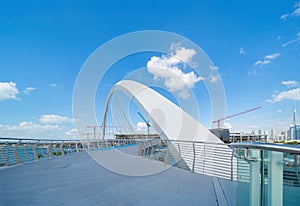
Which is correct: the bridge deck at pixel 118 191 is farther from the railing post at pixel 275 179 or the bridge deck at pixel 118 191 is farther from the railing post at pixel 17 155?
the railing post at pixel 17 155

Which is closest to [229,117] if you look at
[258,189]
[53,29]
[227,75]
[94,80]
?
[227,75]

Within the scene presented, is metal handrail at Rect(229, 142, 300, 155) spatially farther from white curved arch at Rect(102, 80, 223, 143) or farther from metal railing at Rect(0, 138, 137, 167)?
white curved arch at Rect(102, 80, 223, 143)

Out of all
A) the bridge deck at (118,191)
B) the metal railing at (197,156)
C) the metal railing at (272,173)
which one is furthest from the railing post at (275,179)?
the metal railing at (197,156)

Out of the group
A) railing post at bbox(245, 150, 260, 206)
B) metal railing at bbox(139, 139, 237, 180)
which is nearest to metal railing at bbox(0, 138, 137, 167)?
metal railing at bbox(139, 139, 237, 180)

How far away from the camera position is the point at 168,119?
11008 mm

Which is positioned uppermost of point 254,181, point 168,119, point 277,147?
point 168,119

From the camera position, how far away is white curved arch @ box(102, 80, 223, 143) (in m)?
9.94

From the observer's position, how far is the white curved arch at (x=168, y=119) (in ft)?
32.6

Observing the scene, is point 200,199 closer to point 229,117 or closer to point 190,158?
point 190,158

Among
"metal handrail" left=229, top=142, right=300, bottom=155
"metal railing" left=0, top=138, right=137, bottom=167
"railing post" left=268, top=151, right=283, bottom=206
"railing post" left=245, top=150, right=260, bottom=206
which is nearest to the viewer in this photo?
"metal handrail" left=229, top=142, right=300, bottom=155

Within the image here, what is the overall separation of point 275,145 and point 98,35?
13109 millimetres

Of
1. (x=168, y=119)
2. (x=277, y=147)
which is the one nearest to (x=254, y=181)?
(x=277, y=147)

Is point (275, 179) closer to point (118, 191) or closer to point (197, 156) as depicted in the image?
point (118, 191)

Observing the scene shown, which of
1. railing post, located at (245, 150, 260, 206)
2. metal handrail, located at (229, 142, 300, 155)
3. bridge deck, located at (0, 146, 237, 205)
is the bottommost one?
bridge deck, located at (0, 146, 237, 205)
